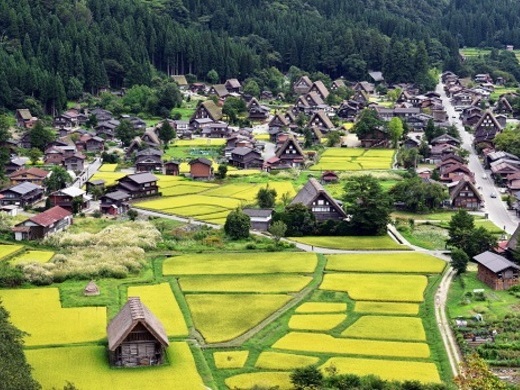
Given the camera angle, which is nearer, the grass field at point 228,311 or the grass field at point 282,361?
the grass field at point 282,361

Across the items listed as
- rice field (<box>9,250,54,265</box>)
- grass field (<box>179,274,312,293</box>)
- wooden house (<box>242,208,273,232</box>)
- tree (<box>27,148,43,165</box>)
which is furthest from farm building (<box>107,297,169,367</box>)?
tree (<box>27,148,43,165</box>)

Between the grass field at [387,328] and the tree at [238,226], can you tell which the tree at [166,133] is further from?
the grass field at [387,328]

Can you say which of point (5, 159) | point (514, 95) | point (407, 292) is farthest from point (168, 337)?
point (514, 95)

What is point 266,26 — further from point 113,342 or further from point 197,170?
point 113,342

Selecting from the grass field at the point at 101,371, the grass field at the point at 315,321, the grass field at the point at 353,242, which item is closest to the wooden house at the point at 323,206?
the grass field at the point at 353,242

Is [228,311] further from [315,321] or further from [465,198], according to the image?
[465,198]

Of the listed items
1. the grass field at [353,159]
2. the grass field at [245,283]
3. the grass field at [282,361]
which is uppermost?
the grass field at [282,361]
